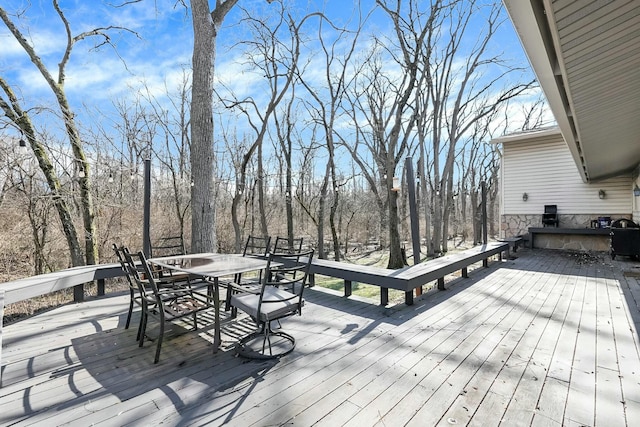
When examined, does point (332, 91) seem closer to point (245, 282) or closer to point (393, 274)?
point (393, 274)

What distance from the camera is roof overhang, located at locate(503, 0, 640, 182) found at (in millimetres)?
2041

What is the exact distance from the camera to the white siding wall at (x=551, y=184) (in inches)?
341

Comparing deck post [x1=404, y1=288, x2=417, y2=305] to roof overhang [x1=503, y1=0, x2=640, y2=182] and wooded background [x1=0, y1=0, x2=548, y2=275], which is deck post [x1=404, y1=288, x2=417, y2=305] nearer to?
roof overhang [x1=503, y1=0, x2=640, y2=182]

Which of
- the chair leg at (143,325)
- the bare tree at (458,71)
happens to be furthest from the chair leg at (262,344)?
the bare tree at (458,71)

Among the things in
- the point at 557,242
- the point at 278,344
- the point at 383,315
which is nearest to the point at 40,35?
the point at 278,344

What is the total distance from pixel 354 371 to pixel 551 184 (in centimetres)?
1028

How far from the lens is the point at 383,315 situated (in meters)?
3.53

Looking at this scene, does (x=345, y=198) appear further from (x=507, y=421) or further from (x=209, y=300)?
(x=507, y=421)

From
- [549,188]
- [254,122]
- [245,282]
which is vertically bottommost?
[245,282]

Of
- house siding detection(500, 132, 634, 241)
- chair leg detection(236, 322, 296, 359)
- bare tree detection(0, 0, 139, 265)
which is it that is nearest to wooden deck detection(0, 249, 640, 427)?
chair leg detection(236, 322, 296, 359)

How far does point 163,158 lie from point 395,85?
420 inches

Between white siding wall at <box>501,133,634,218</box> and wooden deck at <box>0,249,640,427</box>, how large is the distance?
22.0 feet

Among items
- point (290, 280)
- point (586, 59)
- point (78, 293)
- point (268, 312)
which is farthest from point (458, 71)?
point (78, 293)

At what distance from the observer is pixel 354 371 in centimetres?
225
